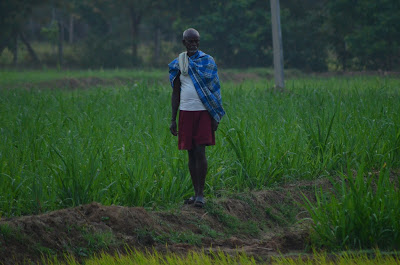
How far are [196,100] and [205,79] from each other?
20 cm

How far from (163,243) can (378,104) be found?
6.28m

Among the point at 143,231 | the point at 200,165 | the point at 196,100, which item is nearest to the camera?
the point at 143,231

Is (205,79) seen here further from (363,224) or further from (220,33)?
(220,33)

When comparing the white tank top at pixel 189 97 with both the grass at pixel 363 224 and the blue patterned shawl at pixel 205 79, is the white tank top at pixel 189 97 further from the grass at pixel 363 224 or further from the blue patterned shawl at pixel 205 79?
the grass at pixel 363 224

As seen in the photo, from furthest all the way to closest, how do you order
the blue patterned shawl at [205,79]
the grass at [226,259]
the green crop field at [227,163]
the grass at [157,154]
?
the grass at [157,154]
the blue patterned shawl at [205,79]
the green crop field at [227,163]
the grass at [226,259]

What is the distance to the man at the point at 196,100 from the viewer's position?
5.10 meters

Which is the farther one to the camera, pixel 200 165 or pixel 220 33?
pixel 220 33

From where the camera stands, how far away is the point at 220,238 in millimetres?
4855

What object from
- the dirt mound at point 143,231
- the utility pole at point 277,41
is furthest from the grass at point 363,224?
the utility pole at point 277,41

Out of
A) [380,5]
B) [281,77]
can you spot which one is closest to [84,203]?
[281,77]

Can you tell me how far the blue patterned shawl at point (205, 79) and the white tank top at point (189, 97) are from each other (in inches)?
1.7

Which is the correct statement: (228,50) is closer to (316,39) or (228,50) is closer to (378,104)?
(316,39)

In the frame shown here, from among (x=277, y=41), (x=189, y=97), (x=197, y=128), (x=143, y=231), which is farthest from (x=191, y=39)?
(x=277, y=41)

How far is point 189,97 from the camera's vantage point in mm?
5125
